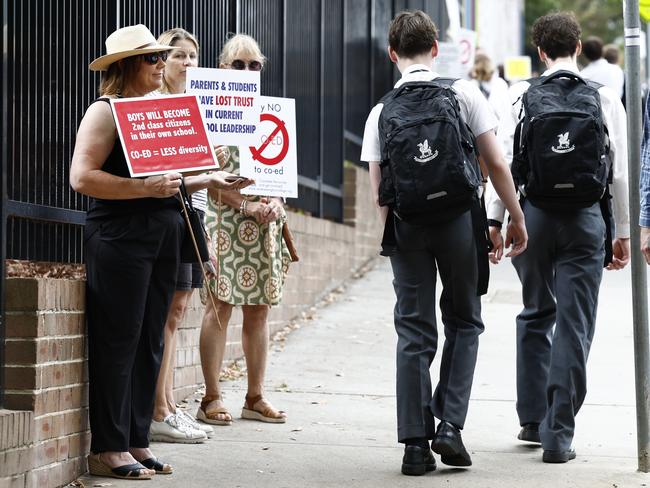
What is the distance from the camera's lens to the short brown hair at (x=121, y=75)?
5738 mm

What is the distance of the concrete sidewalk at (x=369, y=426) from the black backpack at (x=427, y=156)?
49.9 inches

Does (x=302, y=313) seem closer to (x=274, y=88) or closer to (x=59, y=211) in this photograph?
(x=274, y=88)

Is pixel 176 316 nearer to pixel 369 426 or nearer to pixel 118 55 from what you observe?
pixel 369 426

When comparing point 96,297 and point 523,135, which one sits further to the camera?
point 523,135

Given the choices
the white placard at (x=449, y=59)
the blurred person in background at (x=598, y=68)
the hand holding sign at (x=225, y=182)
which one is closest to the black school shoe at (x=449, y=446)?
the hand holding sign at (x=225, y=182)

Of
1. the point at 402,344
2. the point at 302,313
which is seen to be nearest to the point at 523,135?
the point at 402,344

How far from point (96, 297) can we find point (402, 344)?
1.47 m

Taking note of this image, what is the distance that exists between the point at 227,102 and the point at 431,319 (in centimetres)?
164

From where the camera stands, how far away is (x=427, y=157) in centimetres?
581

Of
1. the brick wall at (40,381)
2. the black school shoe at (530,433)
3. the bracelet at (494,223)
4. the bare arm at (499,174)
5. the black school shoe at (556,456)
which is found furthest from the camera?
the black school shoe at (530,433)

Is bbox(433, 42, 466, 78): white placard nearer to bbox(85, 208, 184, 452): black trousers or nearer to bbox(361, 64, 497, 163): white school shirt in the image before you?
bbox(361, 64, 497, 163): white school shirt

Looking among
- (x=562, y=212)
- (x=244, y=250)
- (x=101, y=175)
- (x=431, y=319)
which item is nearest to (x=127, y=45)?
(x=101, y=175)

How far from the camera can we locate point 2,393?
5.20 m

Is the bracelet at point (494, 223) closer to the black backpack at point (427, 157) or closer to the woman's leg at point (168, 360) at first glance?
the black backpack at point (427, 157)
